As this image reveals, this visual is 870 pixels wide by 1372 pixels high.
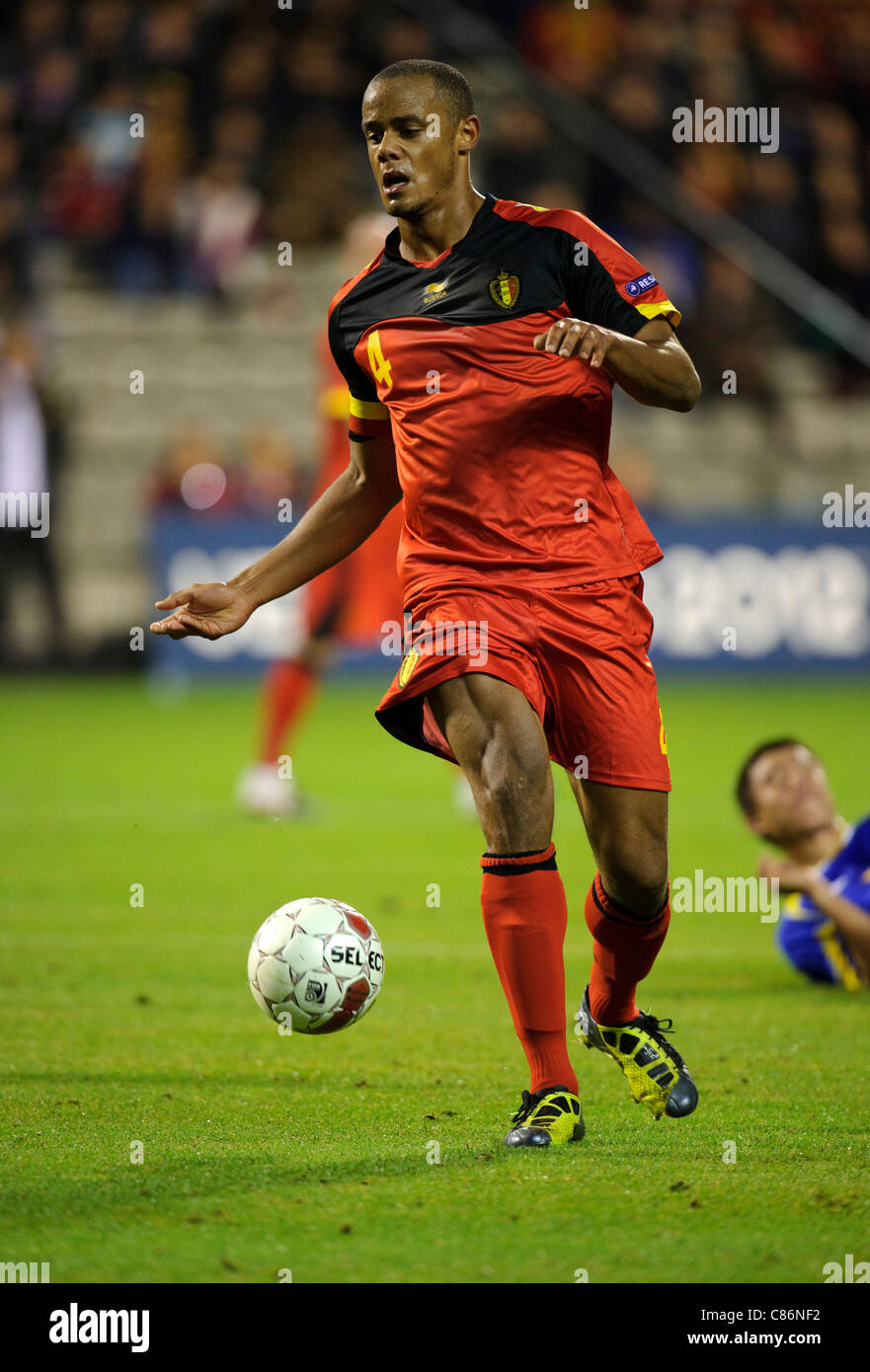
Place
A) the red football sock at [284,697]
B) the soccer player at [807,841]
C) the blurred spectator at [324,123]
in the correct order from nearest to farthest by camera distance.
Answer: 1. the soccer player at [807,841]
2. the red football sock at [284,697]
3. the blurred spectator at [324,123]

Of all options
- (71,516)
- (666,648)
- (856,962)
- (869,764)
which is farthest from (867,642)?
(856,962)

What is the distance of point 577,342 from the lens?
3738 mm

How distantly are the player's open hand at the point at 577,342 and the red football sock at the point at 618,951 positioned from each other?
131 cm

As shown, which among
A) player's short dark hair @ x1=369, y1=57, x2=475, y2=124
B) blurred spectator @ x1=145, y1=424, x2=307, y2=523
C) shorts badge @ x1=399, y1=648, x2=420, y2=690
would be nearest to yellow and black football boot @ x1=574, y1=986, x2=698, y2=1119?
shorts badge @ x1=399, y1=648, x2=420, y2=690

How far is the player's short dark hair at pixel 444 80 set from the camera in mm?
4113

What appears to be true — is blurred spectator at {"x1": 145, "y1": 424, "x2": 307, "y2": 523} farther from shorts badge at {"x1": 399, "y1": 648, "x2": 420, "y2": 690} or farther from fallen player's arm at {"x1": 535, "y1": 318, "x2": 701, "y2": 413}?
fallen player's arm at {"x1": 535, "y1": 318, "x2": 701, "y2": 413}

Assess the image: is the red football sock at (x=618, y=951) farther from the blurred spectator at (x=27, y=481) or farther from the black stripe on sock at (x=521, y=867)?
the blurred spectator at (x=27, y=481)

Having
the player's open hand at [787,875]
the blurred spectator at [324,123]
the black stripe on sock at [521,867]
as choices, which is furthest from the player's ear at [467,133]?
the blurred spectator at [324,123]

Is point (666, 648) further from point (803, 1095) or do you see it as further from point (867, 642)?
point (803, 1095)

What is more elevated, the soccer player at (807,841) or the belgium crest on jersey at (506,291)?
the belgium crest on jersey at (506,291)

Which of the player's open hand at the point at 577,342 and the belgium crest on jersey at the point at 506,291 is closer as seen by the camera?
the player's open hand at the point at 577,342

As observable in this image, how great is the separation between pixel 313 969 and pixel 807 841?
2.48m

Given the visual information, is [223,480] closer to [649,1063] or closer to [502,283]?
[502,283]

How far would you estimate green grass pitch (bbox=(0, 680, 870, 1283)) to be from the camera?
10.5 ft
